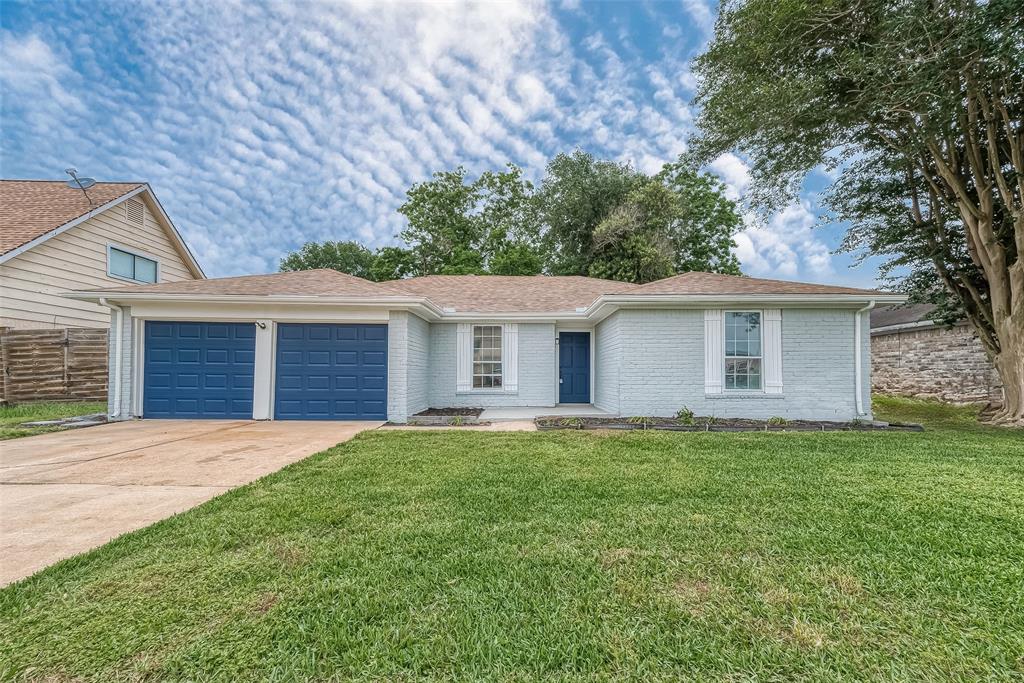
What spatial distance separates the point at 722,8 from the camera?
Answer: 28.0 ft

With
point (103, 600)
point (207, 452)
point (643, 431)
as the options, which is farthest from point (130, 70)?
point (643, 431)

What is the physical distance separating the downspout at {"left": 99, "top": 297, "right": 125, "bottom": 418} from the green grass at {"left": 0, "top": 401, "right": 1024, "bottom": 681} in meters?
6.76

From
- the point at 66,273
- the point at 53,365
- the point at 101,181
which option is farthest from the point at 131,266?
the point at 53,365

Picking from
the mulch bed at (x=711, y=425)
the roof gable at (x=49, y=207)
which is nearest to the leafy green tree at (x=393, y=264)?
the roof gable at (x=49, y=207)

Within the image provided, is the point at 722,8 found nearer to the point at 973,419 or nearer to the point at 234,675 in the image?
the point at 973,419

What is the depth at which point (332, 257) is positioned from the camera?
116 feet

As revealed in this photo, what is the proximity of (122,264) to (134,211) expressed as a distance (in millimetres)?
1745

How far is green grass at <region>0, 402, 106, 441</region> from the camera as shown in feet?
22.9

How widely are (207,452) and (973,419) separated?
1518 centimetres

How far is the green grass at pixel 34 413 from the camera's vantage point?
6.99 m

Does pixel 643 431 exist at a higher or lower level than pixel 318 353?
lower

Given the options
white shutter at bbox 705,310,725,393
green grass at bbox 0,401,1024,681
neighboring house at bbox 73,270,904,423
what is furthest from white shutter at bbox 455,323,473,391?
green grass at bbox 0,401,1024,681

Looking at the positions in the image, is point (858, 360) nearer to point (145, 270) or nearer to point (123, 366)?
point (123, 366)

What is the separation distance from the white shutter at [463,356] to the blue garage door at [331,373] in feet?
7.33
